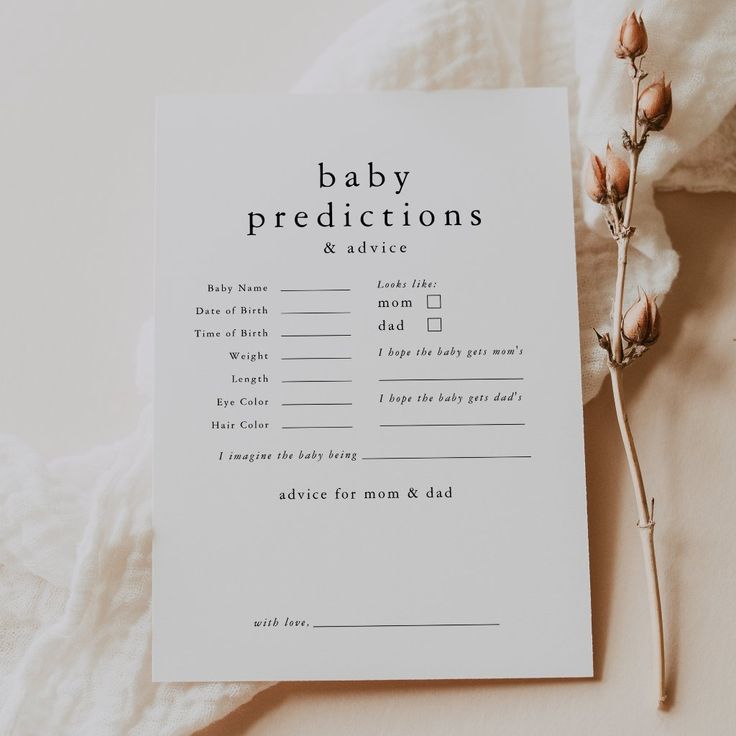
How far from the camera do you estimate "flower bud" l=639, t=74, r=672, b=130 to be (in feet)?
1.51

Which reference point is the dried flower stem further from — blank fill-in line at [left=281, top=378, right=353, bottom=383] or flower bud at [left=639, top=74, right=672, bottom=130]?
blank fill-in line at [left=281, top=378, right=353, bottom=383]

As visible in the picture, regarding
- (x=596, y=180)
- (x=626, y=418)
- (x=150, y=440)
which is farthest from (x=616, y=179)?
(x=150, y=440)

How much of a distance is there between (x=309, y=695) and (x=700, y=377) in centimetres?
32

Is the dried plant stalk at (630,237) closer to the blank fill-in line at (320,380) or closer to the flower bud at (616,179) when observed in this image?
the flower bud at (616,179)

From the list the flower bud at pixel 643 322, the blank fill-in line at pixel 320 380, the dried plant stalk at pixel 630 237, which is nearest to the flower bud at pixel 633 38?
the dried plant stalk at pixel 630 237

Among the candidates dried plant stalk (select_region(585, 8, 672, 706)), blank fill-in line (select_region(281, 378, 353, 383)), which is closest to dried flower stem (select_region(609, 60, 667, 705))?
dried plant stalk (select_region(585, 8, 672, 706))

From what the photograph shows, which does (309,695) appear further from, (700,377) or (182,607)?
(700,377)

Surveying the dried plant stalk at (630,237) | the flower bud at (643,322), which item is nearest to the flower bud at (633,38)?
the dried plant stalk at (630,237)

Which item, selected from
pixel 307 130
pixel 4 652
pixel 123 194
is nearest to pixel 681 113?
pixel 307 130

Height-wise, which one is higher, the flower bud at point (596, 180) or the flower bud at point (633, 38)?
the flower bud at point (633, 38)

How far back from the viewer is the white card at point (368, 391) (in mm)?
478

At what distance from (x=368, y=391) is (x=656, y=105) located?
25 cm

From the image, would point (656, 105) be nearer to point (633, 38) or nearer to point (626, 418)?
point (633, 38)

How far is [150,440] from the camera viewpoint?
1.60 feet
